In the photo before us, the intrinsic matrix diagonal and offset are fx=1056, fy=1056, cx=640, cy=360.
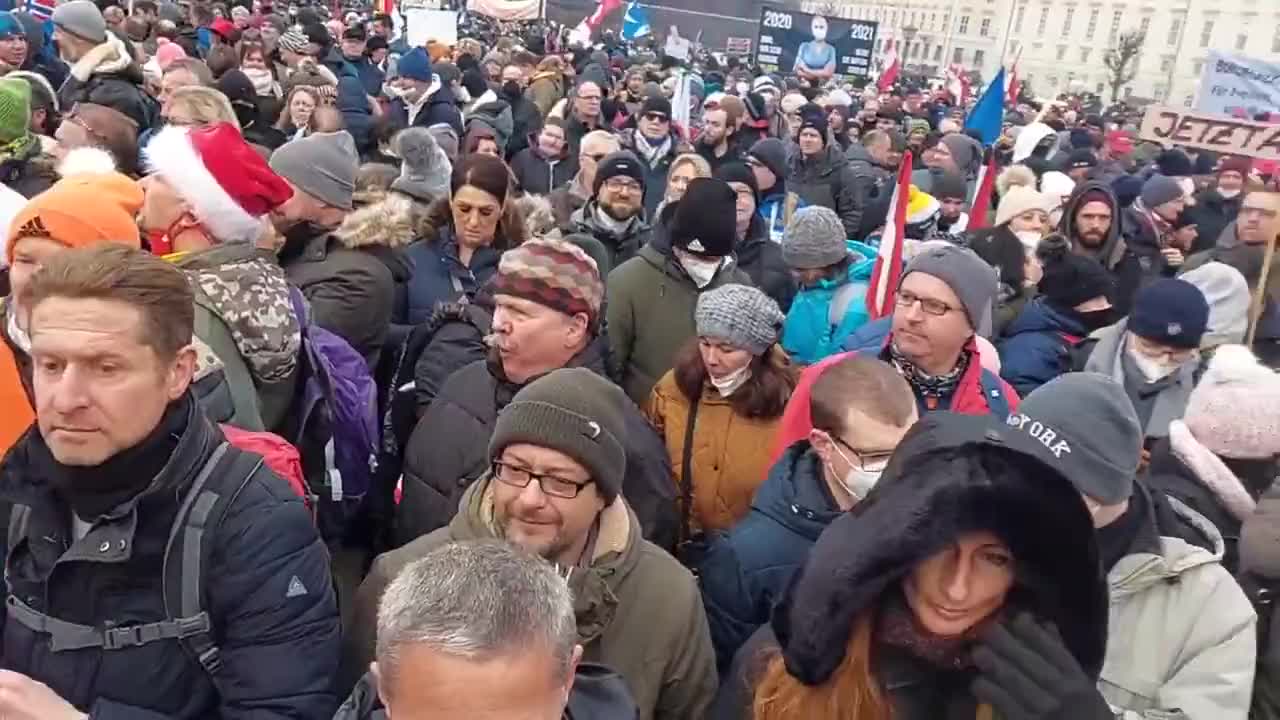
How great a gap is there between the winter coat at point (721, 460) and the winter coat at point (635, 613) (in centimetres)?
102

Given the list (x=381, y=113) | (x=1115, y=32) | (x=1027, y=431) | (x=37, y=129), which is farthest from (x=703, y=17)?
(x=1027, y=431)

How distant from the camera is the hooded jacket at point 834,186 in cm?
849

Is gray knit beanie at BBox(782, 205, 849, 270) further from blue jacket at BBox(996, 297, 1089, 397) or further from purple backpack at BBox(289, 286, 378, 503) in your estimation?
purple backpack at BBox(289, 286, 378, 503)

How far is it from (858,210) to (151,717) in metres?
7.38

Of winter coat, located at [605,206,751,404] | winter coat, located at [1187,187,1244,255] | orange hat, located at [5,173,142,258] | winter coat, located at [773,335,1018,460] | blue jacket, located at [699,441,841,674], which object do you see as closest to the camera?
orange hat, located at [5,173,142,258]

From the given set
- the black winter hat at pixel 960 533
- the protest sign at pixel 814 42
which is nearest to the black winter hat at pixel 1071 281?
the black winter hat at pixel 960 533

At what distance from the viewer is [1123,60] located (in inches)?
1881

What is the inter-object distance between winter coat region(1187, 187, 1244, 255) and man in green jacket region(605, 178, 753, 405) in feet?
20.3

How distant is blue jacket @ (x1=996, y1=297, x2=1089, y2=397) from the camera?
190 inches

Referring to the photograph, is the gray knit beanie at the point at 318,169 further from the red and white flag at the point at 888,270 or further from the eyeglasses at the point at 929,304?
the red and white flag at the point at 888,270

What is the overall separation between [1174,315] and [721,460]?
2078mm

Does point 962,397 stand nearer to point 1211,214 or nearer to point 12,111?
point 12,111

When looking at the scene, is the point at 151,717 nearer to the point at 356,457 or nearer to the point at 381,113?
the point at 356,457

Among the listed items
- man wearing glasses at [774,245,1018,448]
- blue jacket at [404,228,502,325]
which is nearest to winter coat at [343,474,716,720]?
man wearing glasses at [774,245,1018,448]
